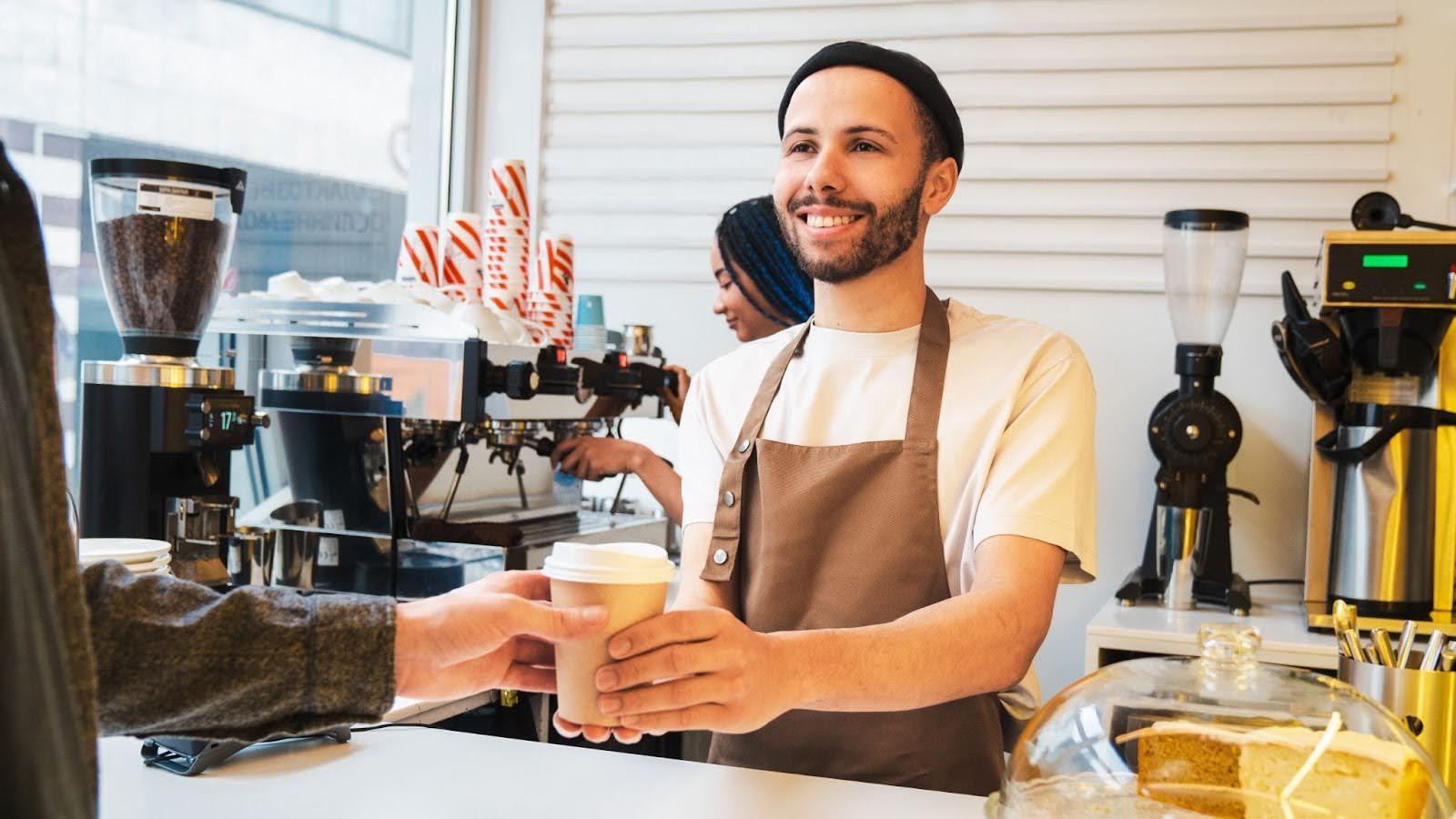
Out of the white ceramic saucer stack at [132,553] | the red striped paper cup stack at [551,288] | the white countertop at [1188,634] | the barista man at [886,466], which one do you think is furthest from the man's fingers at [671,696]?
the red striped paper cup stack at [551,288]

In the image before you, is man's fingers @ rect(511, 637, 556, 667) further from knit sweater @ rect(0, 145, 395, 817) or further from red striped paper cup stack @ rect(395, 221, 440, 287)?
red striped paper cup stack @ rect(395, 221, 440, 287)

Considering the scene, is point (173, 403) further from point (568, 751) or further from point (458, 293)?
point (458, 293)

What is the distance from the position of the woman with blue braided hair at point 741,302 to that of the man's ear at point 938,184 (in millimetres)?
720

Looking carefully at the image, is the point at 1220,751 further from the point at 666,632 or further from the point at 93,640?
the point at 93,640

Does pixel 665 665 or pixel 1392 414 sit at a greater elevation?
pixel 1392 414

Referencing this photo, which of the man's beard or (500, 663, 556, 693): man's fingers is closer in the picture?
(500, 663, 556, 693): man's fingers

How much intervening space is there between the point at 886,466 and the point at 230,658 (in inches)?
38.5

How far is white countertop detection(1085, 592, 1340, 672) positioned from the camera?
7.82 ft

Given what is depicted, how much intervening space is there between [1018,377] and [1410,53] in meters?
1.94

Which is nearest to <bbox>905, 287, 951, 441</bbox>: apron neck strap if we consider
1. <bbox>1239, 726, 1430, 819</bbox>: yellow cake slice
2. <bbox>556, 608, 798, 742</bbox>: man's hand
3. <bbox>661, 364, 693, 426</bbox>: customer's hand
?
<bbox>556, 608, 798, 742</bbox>: man's hand

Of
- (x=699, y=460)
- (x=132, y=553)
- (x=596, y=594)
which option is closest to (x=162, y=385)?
(x=132, y=553)

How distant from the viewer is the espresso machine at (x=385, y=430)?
219cm

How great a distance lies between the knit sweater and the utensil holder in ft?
3.13

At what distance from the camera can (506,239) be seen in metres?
2.75
